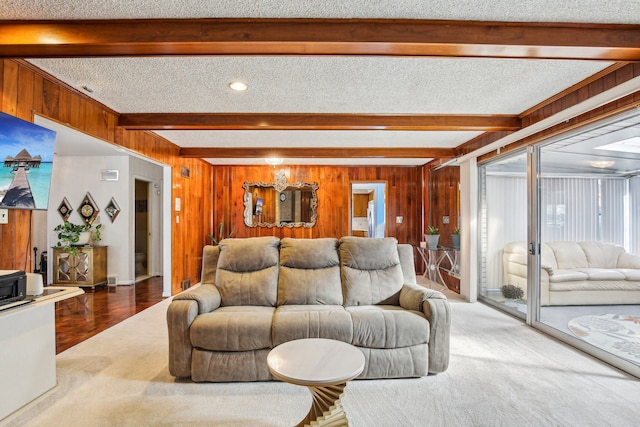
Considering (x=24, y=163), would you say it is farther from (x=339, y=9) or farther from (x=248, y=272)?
(x=339, y=9)

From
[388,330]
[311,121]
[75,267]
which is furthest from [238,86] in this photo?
[75,267]

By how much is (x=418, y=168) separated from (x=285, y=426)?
623 cm

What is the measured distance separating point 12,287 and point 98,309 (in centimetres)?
269

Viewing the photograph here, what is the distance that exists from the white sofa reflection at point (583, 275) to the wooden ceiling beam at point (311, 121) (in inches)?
63.7

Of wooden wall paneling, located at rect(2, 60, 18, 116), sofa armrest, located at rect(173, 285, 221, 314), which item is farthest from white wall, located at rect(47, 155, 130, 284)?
sofa armrest, located at rect(173, 285, 221, 314)

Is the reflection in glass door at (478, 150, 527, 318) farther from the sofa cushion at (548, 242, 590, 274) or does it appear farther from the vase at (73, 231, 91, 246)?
the vase at (73, 231, 91, 246)

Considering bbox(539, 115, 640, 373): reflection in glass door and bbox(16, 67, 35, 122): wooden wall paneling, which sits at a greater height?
bbox(16, 67, 35, 122): wooden wall paneling

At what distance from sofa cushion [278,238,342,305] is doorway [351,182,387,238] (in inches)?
172

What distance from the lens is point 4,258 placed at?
7.79 ft

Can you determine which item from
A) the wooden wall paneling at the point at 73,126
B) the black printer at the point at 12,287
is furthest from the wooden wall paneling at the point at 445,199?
the black printer at the point at 12,287

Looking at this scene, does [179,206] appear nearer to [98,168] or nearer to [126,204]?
[126,204]

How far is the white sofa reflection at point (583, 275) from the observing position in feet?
11.8

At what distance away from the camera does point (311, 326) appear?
2.37m

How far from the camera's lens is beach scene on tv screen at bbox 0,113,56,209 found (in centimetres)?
226
